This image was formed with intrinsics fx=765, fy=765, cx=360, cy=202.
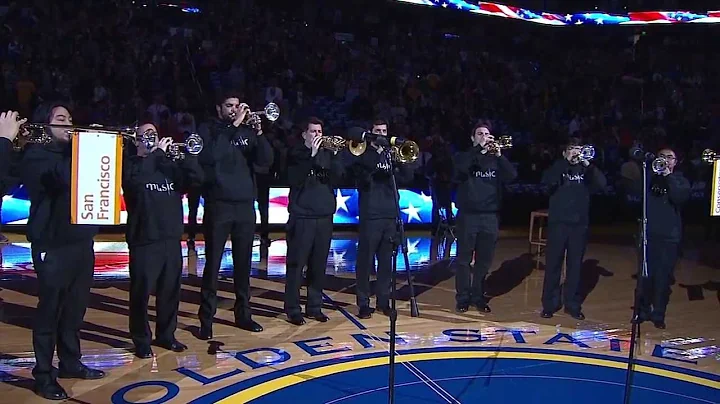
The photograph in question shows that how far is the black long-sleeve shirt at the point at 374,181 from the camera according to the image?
7.29 meters

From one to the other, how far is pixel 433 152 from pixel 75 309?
32.5 feet

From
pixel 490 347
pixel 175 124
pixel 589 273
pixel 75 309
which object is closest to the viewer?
pixel 75 309

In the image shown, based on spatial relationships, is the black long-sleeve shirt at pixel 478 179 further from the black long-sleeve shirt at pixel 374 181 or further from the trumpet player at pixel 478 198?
the black long-sleeve shirt at pixel 374 181

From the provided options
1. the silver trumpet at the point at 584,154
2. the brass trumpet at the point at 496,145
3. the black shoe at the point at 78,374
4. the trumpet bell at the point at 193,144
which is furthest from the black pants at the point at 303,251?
the silver trumpet at the point at 584,154

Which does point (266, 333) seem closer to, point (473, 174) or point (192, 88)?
point (473, 174)

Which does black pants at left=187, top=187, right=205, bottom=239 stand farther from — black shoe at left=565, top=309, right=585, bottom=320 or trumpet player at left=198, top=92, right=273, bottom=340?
black shoe at left=565, top=309, right=585, bottom=320

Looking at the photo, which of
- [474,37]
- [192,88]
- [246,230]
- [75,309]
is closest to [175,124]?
[192,88]

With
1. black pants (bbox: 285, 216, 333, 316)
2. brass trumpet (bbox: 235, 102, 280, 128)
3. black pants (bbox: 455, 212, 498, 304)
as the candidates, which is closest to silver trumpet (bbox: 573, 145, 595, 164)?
black pants (bbox: 455, 212, 498, 304)

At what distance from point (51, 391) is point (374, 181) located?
3.51 metres

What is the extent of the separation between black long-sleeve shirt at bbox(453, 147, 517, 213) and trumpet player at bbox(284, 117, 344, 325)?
4.13 ft

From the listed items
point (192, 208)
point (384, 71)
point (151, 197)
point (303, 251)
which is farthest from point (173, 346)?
point (384, 71)

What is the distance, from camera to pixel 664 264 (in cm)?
720

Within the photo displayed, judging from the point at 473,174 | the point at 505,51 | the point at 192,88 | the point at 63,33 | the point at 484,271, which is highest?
the point at 505,51

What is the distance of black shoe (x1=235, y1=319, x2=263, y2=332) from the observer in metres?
6.79
